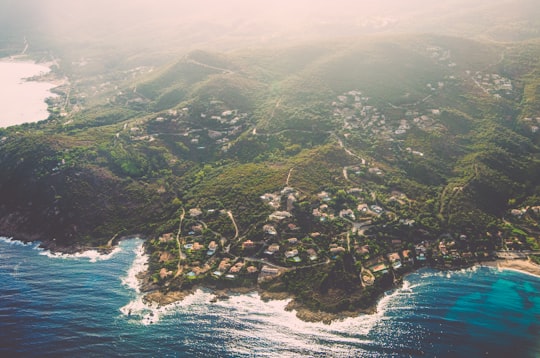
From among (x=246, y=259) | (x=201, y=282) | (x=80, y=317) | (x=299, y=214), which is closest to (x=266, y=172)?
(x=299, y=214)

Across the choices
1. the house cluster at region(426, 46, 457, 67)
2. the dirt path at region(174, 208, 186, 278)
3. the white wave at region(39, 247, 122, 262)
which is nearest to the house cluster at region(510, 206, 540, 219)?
the dirt path at region(174, 208, 186, 278)

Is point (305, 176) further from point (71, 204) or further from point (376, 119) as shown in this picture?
point (71, 204)

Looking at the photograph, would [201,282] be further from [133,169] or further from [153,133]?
[153,133]

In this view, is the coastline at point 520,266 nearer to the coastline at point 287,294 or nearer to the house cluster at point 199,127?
the coastline at point 287,294

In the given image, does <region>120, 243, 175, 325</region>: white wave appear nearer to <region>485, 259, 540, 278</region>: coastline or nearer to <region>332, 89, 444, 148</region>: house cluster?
<region>485, 259, 540, 278</region>: coastline

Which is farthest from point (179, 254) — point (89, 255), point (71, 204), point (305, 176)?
point (305, 176)
